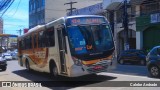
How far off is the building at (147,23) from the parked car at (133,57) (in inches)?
234

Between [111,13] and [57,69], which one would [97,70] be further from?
[111,13]

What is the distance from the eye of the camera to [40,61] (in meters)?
17.8

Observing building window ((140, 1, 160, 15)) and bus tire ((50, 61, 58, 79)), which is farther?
building window ((140, 1, 160, 15))

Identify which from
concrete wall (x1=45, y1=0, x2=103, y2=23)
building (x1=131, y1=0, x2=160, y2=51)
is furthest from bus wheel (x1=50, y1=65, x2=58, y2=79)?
concrete wall (x1=45, y1=0, x2=103, y2=23)

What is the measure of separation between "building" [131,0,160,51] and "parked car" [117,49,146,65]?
5952 millimetres

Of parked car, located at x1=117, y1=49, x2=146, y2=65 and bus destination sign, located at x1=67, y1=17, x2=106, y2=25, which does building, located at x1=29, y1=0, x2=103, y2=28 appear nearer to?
parked car, located at x1=117, y1=49, x2=146, y2=65

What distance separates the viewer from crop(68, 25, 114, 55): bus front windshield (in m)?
13.3

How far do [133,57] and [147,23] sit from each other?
7.72 m

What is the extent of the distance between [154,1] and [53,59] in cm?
2353

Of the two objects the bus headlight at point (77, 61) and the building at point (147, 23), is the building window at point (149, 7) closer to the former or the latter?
the building at point (147, 23)

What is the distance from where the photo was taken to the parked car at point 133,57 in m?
29.5

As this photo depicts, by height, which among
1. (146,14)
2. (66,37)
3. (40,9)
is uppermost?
(40,9)

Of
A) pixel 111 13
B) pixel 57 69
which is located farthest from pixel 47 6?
pixel 57 69

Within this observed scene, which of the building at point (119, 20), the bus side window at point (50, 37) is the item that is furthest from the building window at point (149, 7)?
the bus side window at point (50, 37)
